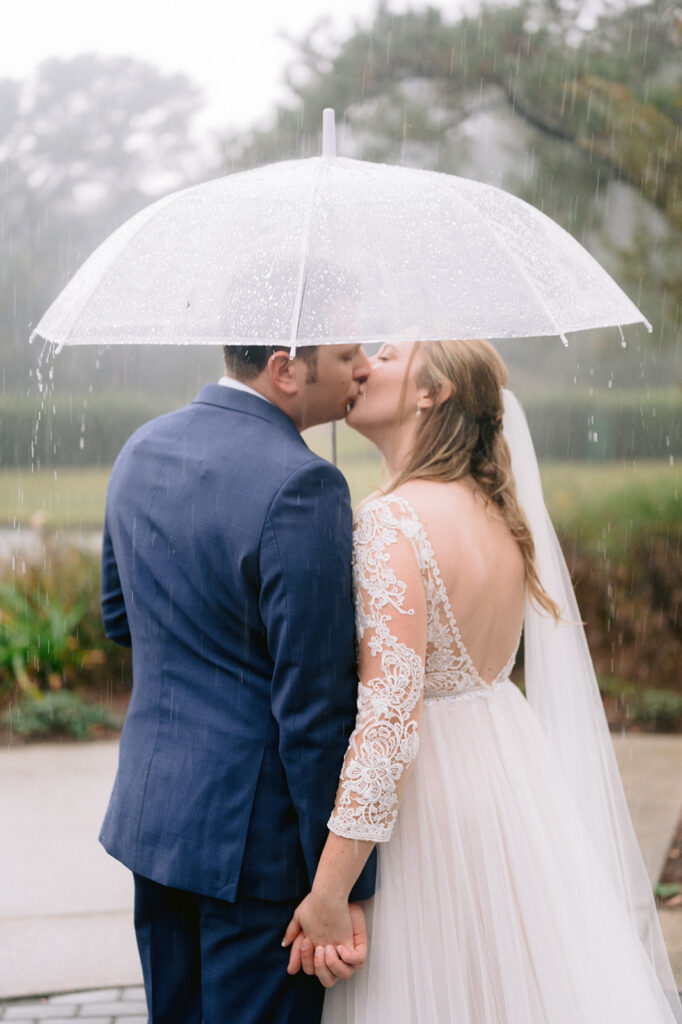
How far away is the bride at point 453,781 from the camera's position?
2.09 metres

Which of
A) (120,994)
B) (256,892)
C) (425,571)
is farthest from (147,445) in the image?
(120,994)

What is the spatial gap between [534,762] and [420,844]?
0.38 m

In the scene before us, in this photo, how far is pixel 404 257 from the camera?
6.86 ft

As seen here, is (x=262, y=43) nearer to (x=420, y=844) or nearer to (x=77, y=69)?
(x=77, y=69)

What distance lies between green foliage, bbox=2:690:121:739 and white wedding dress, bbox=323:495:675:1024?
14.2 ft

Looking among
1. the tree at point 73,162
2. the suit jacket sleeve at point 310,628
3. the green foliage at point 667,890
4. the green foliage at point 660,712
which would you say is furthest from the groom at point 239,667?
the tree at point 73,162

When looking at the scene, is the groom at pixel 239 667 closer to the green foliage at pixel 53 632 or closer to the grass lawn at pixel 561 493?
the green foliage at pixel 53 632

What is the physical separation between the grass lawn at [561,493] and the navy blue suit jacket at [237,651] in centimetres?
481

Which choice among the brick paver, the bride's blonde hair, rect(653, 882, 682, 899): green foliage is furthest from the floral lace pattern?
rect(653, 882, 682, 899): green foliage

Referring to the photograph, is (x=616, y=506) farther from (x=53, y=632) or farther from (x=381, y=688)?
(x=381, y=688)

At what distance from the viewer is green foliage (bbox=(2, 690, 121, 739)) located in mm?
6312

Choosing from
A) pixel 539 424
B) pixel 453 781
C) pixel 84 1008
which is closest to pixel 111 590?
pixel 453 781

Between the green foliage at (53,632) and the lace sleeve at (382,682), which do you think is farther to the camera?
the green foliage at (53,632)

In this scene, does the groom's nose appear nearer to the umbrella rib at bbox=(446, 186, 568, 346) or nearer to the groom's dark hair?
the groom's dark hair
